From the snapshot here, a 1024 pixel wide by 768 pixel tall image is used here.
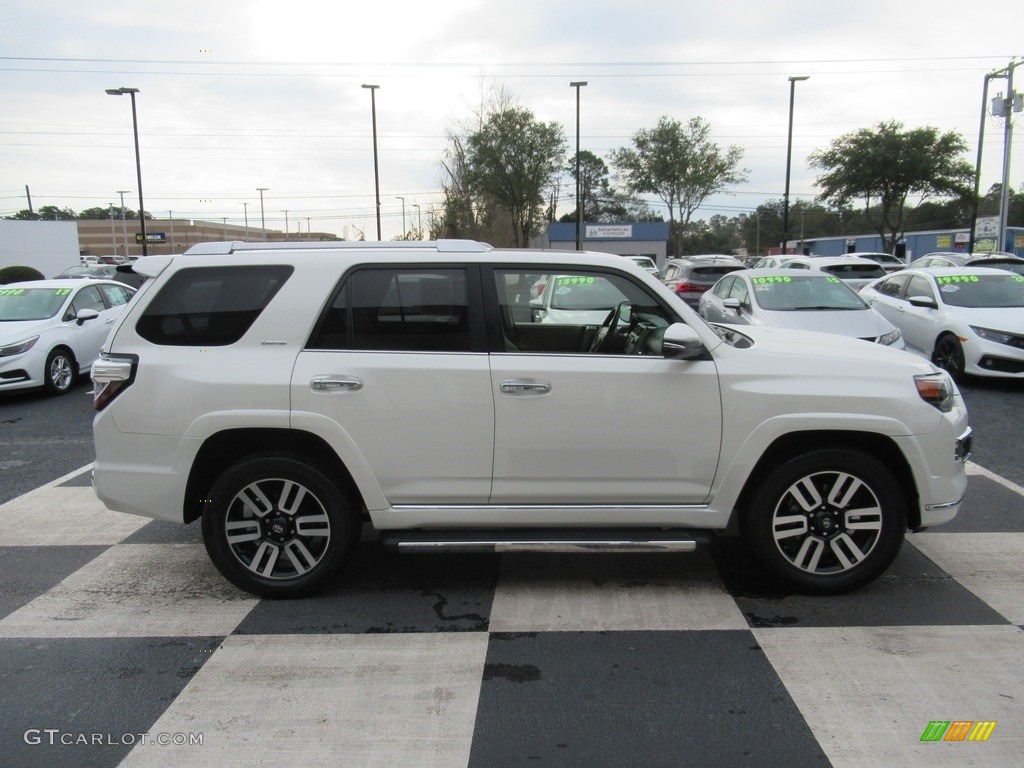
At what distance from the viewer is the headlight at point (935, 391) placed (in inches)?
150

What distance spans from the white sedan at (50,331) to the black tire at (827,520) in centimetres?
959

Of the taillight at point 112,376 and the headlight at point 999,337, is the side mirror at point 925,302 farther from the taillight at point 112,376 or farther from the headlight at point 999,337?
the taillight at point 112,376

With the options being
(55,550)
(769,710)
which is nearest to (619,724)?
(769,710)

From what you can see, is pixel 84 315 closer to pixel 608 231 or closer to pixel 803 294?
pixel 803 294

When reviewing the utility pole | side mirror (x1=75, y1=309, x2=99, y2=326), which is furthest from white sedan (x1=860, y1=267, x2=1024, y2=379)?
the utility pole

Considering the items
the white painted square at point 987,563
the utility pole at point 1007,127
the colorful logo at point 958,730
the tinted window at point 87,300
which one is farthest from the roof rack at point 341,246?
the utility pole at point 1007,127

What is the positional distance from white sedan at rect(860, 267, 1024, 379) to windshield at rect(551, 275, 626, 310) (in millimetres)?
6406

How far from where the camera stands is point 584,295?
17.8ft

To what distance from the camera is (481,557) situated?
4.59 m

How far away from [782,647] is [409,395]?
2.11 meters

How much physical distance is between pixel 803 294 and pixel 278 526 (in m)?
8.66

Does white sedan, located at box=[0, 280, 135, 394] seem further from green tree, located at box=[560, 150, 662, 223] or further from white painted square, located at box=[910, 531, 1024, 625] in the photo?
green tree, located at box=[560, 150, 662, 223]

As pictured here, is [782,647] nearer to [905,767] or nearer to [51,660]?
[905,767]

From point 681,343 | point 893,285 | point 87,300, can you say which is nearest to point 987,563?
point 681,343
